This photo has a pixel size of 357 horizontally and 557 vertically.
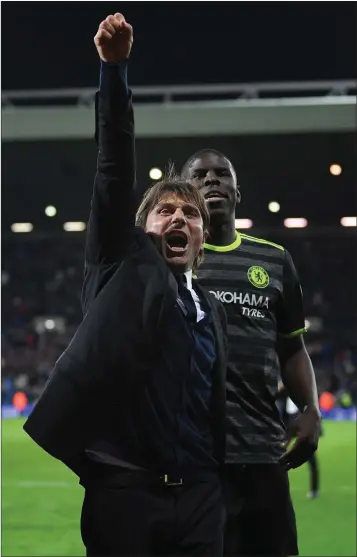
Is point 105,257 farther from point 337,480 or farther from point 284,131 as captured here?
point 284,131

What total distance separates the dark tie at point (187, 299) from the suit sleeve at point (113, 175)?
23cm

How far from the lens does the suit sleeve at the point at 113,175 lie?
79.5 inches

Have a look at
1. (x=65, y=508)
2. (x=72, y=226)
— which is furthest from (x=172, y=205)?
(x=72, y=226)

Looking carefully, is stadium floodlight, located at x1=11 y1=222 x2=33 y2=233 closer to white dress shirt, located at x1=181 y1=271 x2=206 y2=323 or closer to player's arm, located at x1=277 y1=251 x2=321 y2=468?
player's arm, located at x1=277 y1=251 x2=321 y2=468

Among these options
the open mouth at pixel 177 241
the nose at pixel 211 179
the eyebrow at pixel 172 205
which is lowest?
the open mouth at pixel 177 241

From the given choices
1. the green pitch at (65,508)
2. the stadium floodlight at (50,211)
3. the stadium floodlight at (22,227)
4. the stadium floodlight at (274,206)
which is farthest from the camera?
the stadium floodlight at (22,227)

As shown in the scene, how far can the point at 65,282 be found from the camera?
88.1ft

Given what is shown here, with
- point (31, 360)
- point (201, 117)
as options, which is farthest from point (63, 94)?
point (31, 360)

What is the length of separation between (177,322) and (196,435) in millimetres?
277

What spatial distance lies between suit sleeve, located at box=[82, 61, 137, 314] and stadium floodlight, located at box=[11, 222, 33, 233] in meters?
16.7

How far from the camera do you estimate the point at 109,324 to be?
2.04 m

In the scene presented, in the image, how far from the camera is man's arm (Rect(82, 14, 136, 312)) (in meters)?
2.02

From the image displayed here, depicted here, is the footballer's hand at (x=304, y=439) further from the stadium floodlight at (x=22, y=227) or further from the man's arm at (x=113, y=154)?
the stadium floodlight at (x=22, y=227)

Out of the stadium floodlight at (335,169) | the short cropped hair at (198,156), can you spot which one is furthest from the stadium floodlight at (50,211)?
the short cropped hair at (198,156)
